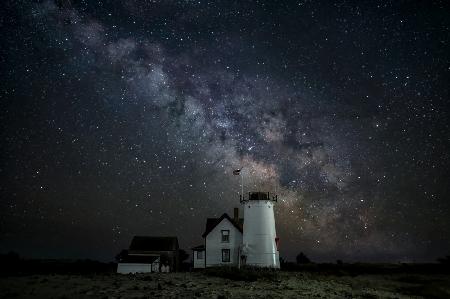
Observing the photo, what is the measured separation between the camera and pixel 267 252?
38875 mm

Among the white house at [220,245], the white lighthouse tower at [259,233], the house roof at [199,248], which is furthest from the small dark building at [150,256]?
the white lighthouse tower at [259,233]

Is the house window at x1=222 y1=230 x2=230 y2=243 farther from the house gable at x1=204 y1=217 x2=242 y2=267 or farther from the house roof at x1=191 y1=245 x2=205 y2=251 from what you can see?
the house roof at x1=191 y1=245 x2=205 y2=251

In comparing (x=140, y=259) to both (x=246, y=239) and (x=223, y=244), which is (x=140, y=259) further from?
(x=246, y=239)

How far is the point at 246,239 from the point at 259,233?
1663mm

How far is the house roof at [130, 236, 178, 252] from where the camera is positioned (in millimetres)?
46562

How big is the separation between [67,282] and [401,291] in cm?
2318

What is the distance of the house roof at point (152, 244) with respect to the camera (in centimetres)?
4656

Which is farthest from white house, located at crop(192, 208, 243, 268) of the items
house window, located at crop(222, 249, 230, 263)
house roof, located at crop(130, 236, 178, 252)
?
house roof, located at crop(130, 236, 178, 252)

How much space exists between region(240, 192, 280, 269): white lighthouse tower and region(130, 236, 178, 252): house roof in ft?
43.1

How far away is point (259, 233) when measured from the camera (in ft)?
129

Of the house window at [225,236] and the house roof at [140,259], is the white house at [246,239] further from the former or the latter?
the house roof at [140,259]

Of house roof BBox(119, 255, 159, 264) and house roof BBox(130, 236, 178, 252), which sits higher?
house roof BBox(130, 236, 178, 252)

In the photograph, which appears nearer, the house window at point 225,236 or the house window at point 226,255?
the house window at point 226,255

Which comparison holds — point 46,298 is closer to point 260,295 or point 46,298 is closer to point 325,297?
point 260,295
